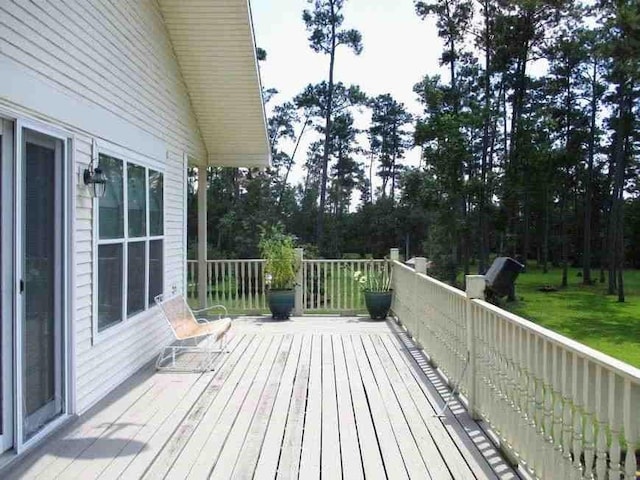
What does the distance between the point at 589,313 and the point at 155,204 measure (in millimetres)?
13874

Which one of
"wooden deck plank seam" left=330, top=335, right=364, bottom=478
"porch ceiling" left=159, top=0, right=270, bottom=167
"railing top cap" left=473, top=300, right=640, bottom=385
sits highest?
"porch ceiling" left=159, top=0, right=270, bottom=167

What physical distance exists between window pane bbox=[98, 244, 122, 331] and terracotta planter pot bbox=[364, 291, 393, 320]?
449 cm

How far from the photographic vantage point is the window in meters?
4.79

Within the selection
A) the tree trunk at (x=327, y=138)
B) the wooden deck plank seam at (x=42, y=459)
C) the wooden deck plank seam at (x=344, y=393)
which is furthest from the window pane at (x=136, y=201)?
the tree trunk at (x=327, y=138)

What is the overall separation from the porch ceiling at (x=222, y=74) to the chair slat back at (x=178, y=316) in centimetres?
273

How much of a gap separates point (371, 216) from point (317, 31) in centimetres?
1128

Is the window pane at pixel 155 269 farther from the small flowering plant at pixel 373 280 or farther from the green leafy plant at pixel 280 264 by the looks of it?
the small flowering plant at pixel 373 280

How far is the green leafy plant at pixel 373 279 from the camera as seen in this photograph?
913cm

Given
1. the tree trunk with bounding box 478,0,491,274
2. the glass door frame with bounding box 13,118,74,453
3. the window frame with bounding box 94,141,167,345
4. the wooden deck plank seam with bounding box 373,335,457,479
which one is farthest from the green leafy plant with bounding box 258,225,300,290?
the tree trunk with bounding box 478,0,491,274

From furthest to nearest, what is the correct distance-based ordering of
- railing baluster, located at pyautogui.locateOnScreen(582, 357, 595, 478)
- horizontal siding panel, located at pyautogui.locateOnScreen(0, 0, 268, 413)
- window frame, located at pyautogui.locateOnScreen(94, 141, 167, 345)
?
window frame, located at pyautogui.locateOnScreen(94, 141, 167, 345) → horizontal siding panel, located at pyautogui.locateOnScreen(0, 0, 268, 413) → railing baluster, located at pyautogui.locateOnScreen(582, 357, 595, 478)

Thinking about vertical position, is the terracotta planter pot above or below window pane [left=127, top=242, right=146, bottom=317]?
below

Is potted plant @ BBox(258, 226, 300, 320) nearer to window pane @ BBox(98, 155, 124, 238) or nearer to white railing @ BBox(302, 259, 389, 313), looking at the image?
white railing @ BBox(302, 259, 389, 313)

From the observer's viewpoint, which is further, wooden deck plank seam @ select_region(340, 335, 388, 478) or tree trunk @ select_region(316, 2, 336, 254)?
tree trunk @ select_region(316, 2, 336, 254)

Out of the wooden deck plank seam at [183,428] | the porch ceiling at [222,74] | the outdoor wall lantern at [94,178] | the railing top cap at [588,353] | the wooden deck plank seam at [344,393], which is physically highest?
the porch ceiling at [222,74]
